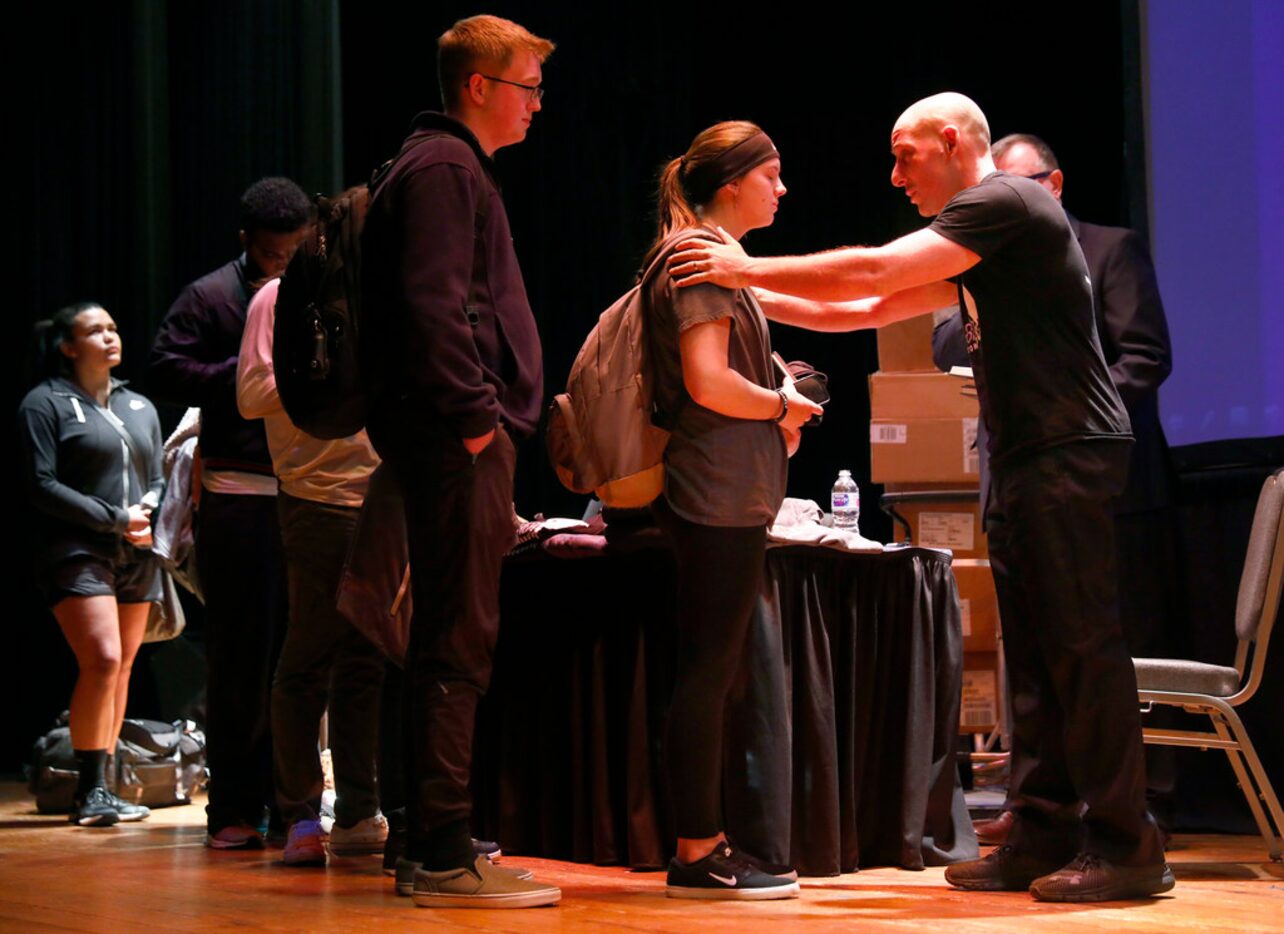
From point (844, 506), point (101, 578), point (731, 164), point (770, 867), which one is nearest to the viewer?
point (731, 164)

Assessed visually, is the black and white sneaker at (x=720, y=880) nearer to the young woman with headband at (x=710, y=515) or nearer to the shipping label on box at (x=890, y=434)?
the young woman with headband at (x=710, y=515)

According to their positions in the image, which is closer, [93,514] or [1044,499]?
[1044,499]

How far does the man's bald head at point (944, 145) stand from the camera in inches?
126

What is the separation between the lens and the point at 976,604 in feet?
16.5

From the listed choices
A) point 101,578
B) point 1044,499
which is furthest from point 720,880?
point 101,578

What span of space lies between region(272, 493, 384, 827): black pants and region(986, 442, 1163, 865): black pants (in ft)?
5.06

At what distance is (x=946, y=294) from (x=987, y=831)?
5.08ft

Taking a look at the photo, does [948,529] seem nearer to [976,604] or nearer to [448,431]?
[976,604]

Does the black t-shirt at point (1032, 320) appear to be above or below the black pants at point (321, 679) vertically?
above

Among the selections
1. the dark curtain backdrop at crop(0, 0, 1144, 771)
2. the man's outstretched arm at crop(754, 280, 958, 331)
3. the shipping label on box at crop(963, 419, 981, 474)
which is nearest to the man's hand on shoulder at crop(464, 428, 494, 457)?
the man's outstretched arm at crop(754, 280, 958, 331)

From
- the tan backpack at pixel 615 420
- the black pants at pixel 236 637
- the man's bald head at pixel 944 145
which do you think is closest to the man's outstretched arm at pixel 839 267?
the tan backpack at pixel 615 420

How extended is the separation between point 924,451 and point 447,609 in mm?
2691

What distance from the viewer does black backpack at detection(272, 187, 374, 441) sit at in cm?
288

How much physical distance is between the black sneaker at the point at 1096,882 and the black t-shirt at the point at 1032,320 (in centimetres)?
81
